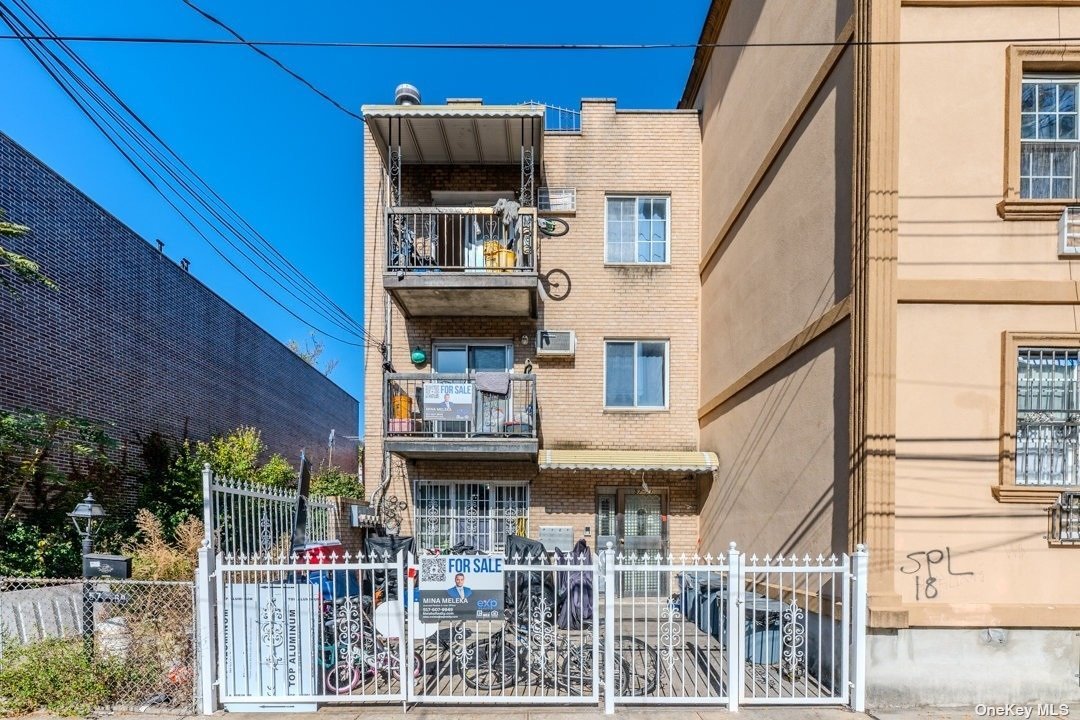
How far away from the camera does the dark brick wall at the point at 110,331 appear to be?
8.78 m

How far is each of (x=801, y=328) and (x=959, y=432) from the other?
2011 mm

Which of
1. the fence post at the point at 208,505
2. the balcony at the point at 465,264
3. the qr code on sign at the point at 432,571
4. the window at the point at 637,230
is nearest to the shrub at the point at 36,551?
the fence post at the point at 208,505

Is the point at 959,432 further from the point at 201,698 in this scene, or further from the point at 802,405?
the point at 201,698

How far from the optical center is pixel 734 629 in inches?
219

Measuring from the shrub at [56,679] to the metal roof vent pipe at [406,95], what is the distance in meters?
9.47

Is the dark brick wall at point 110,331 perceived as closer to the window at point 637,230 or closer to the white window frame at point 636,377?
the white window frame at point 636,377

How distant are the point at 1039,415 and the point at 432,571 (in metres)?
6.49

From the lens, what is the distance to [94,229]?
10508 millimetres

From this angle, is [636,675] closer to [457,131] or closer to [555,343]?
[555,343]

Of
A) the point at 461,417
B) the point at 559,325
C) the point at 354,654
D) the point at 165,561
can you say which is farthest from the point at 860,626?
the point at 165,561

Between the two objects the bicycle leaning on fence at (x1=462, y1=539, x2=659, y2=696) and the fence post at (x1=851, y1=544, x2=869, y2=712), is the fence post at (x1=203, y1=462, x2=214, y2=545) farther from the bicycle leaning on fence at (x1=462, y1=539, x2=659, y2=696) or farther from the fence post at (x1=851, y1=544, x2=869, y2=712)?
the fence post at (x1=851, y1=544, x2=869, y2=712)

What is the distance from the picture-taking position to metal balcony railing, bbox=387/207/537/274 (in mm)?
9508

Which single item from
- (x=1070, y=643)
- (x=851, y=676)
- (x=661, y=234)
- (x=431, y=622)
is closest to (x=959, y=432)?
(x=1070, y=643)

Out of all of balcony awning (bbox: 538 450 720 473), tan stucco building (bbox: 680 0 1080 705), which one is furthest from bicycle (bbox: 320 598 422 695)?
tan stucco building (bbox: 680 0 1080 705)
